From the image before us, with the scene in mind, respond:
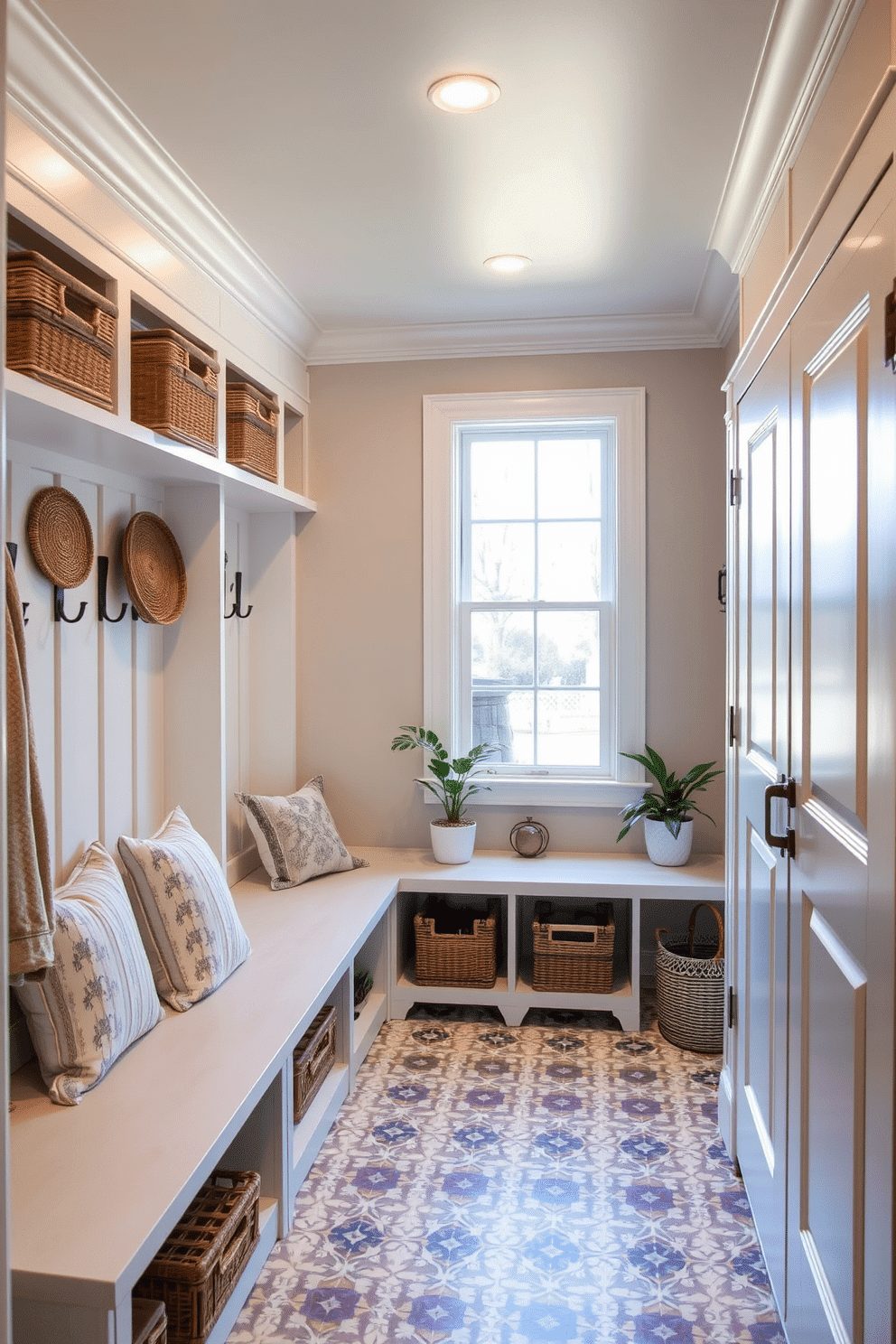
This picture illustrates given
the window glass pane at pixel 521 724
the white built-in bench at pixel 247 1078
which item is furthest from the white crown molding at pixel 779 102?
the white built-in bench at pixel 247 1078

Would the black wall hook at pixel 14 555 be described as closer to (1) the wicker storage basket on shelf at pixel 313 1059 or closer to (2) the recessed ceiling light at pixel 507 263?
(1) the wicker storage basket on shelf at pixel 313 1059

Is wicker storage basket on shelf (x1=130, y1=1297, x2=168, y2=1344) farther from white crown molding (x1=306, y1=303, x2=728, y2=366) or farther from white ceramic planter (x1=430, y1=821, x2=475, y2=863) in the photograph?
white crown molding (x1=306, y1=303, x2=728, y2=366)

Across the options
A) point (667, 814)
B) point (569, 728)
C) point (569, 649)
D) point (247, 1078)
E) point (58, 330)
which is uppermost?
point (58, 330)

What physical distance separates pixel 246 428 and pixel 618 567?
5.01ft

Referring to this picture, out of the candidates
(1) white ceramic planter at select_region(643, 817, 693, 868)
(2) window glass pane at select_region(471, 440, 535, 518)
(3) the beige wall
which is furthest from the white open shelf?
(1) white ceramic planter at select_region(643, 817, 693, 868)

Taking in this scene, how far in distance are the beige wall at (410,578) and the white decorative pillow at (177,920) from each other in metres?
1.41

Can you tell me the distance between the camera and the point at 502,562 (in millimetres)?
3936

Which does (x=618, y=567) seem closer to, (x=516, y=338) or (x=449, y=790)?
(x=516, y=338)

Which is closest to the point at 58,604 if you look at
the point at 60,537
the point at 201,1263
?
the point at 60,537

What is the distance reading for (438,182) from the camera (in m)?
2.51

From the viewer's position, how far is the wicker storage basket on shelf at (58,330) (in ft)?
6.32

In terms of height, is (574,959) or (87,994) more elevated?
(87,994)

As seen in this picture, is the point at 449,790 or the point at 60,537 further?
the point at 449,790

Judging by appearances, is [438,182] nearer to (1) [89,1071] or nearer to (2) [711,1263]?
(1) [89,1071]
